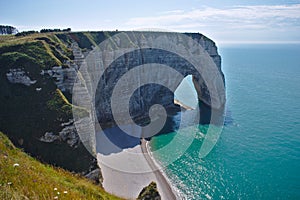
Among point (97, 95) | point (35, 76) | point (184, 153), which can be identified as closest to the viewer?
point (35, 76)

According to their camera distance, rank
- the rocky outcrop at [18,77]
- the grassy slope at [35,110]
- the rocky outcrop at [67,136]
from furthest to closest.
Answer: the rocky outcrop at [18,77], the rocky outcrop at [67,136], the grassy slope at [35,110]

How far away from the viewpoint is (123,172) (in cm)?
3759

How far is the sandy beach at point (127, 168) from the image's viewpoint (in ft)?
110

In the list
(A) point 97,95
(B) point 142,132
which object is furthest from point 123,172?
(A) point 97,95

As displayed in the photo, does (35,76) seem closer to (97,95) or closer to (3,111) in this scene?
(3,111)

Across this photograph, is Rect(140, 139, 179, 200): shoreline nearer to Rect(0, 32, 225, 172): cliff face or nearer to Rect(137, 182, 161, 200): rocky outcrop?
Rect(137, 182, 161, 200): rocky outcrop

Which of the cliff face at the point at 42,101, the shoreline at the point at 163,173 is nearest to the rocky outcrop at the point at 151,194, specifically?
the cliff face at the point at 42,101

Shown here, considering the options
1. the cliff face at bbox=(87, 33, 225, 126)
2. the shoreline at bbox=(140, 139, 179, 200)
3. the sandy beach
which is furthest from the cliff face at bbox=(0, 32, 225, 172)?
the shoreline at bbox=(140, 139, 179, 200)

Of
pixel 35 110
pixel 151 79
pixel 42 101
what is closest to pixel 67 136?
pixel 35 110

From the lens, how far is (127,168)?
1528 inches

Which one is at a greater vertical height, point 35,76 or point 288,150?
point 35,76

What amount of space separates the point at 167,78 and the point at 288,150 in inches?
1475

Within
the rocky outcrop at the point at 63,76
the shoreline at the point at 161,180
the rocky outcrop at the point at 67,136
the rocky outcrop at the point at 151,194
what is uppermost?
the rocky outcrop at the point at 63,76

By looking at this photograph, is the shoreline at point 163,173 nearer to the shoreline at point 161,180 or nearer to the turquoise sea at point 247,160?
the shoreline at point 161,180
